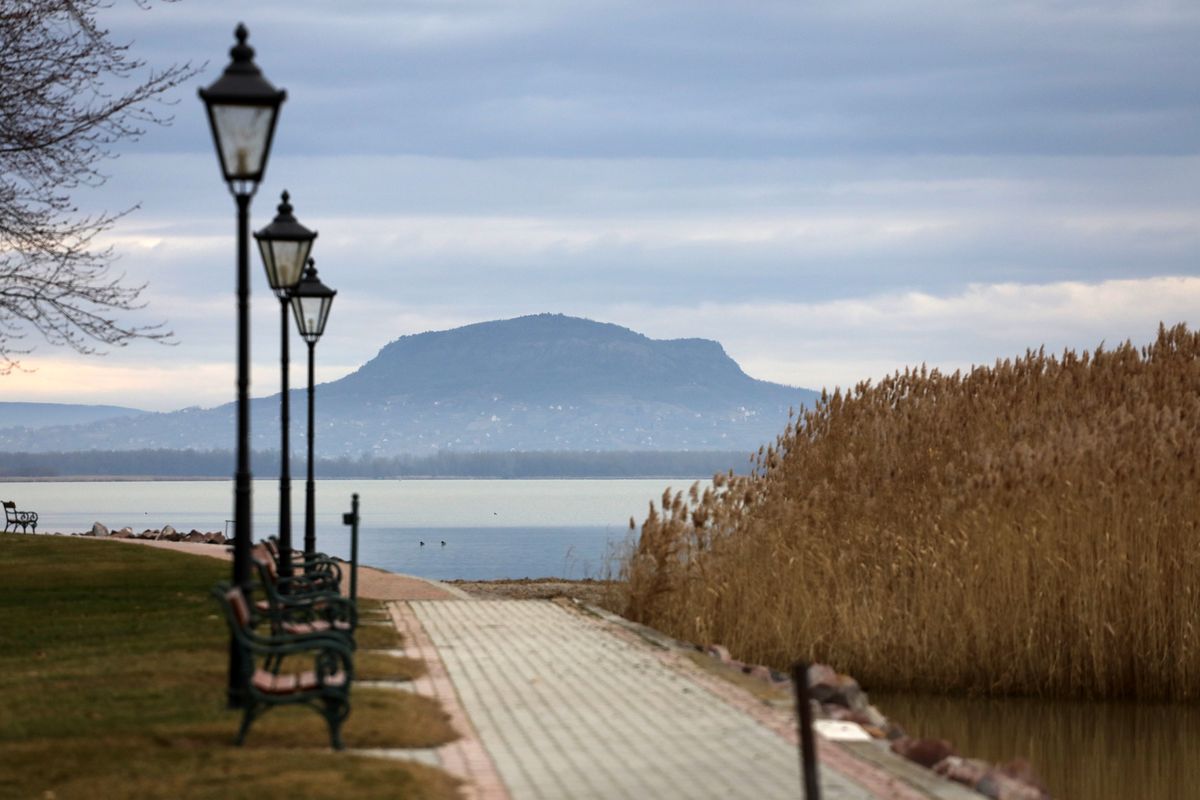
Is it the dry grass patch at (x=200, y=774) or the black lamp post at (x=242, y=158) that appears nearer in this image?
the dry grass patch at (x=200, y=774)

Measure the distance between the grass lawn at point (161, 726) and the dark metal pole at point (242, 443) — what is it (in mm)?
382

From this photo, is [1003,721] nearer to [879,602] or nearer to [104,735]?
[879,602]

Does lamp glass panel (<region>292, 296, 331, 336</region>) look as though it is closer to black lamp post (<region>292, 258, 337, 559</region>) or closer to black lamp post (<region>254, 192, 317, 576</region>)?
black lamp post (<region>292, 258, 337, 559</region>)

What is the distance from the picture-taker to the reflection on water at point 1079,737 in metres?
12.8

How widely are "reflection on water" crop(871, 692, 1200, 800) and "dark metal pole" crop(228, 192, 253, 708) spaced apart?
6.05 metres

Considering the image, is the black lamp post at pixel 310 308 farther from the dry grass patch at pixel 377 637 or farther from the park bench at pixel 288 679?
the park bench at pixel 288 679

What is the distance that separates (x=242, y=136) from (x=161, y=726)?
12.7 ft

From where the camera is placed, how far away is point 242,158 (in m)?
10.9

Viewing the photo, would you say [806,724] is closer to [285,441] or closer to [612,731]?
[612,731]

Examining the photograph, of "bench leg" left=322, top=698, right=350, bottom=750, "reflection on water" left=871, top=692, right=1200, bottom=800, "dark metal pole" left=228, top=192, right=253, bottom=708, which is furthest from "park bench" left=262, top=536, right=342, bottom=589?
"bench leg" left=322, top=698, right=350, bottom=750

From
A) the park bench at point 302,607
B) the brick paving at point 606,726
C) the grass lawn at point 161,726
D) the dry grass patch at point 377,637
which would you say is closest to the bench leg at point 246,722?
the grass lawn at point 161,726

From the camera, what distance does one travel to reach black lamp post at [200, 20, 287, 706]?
34.9ft

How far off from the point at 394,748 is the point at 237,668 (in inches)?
67.2

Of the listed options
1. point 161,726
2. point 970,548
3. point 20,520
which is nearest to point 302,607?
point 161,726
